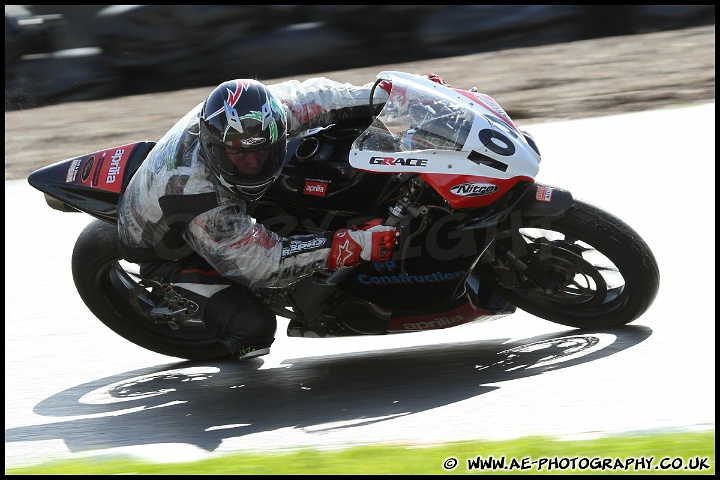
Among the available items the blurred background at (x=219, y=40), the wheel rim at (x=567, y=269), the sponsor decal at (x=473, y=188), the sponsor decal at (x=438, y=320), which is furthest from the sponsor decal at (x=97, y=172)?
the blurred background at (x=219, y=40)

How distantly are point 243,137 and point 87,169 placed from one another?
1128 millimetres

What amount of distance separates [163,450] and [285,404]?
0.60 m

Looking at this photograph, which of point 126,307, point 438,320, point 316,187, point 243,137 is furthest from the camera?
point 126,307

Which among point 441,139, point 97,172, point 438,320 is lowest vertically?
point 438,320

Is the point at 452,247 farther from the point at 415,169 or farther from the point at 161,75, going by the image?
the point at 161,75

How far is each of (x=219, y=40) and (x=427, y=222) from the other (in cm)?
692

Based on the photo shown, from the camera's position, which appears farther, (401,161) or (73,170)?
(73,170)

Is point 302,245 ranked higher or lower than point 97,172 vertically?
lower

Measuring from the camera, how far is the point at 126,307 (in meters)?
4.84

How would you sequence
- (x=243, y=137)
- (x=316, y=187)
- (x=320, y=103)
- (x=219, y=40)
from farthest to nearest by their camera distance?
(x=219, y=40) < (x=320, y=103) < (x=316, y=187) < (x=243, y=137)

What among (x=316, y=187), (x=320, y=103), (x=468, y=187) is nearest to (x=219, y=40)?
(x=320, y=103)

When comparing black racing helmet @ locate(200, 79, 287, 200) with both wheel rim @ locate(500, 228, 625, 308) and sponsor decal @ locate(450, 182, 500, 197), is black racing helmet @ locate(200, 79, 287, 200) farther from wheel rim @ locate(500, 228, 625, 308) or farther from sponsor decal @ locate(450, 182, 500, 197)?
wheel rim @ locate(500, 228, 625, 308)

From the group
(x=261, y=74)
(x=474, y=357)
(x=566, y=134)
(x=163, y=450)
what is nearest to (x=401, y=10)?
(x=261, y=74)

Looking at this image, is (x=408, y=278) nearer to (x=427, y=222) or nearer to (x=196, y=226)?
(x=427, y=222)
